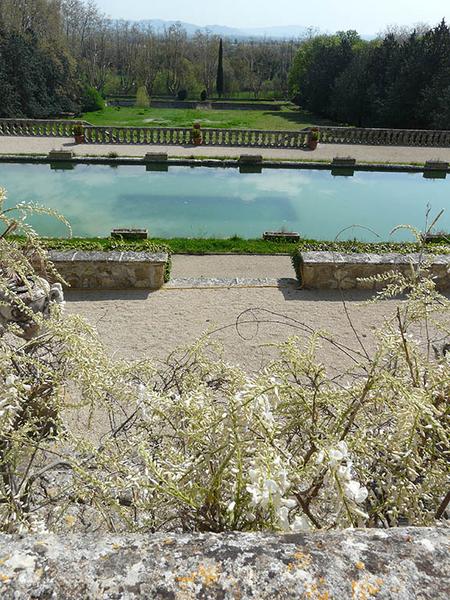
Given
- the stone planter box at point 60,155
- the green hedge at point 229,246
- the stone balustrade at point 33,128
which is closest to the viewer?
the green hedge at point 229,246

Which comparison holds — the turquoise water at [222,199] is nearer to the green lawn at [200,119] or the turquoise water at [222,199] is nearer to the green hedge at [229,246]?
the green hedge at [229,246]

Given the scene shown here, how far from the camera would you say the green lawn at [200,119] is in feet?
87.7

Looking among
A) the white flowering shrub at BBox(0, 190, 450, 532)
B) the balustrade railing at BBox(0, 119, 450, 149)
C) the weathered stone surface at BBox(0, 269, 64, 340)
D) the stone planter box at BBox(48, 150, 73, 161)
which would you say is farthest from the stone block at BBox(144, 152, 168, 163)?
the white flowering shrub at BBox(0, 190, 450, 532)

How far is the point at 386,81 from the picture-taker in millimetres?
28672

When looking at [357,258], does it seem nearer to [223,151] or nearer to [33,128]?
[223,151]

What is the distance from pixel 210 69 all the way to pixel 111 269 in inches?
1924

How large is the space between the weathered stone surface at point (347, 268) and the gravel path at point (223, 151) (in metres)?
11.6

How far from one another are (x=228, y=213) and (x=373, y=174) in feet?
23.5

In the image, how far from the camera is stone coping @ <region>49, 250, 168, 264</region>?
717 centimetres

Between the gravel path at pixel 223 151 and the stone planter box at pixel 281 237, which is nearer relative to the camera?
the stone planter box at pixel 281 237

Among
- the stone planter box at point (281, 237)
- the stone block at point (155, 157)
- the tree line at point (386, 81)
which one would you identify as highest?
the tree line at point (386, 81)

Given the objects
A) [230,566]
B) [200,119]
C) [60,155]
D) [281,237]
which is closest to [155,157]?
[60,155]

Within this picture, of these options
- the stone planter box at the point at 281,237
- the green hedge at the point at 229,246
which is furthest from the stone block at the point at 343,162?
the stone planter box at the point at 281,237

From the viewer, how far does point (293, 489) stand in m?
1.25
